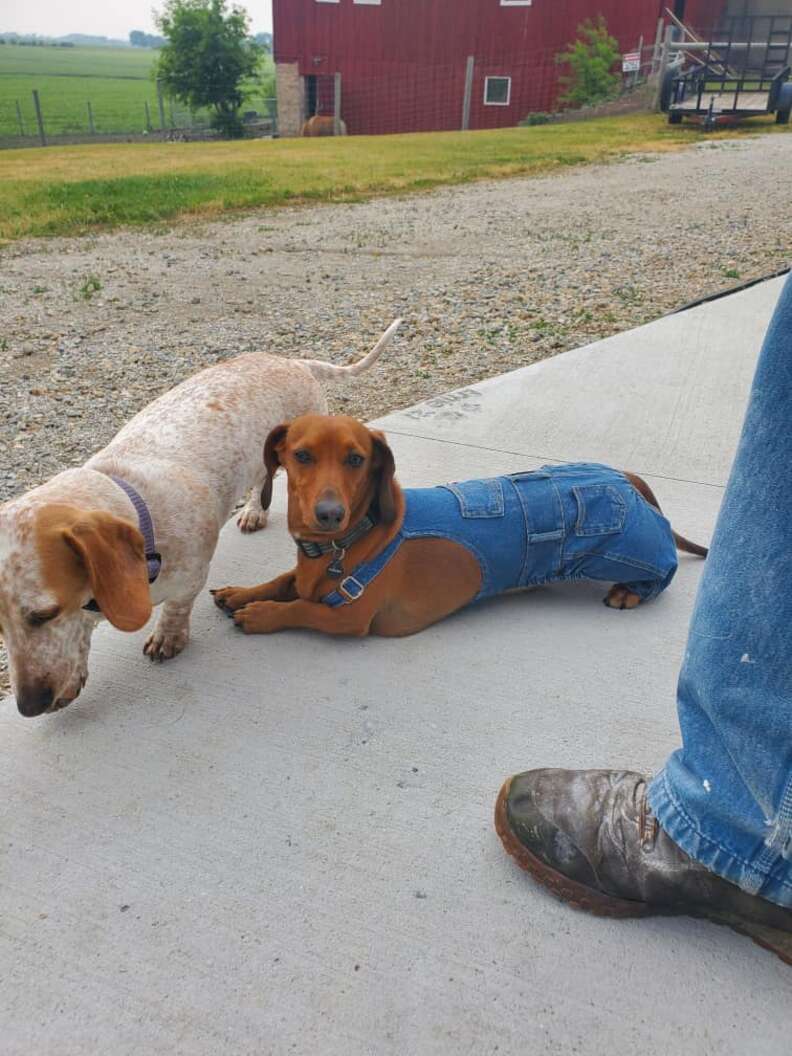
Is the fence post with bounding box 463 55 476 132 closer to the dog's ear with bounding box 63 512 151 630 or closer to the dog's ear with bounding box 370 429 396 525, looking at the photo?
the dog's ear with bounding box 370 429 396 525

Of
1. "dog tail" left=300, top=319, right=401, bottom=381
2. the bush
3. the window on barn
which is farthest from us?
the window on barn

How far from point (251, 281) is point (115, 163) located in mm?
11439

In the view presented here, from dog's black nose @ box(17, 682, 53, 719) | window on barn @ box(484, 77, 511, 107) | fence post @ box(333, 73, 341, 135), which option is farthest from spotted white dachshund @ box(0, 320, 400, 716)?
window on barn @ box(484, 77, 511, 107)

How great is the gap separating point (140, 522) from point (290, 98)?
31897 millimetres

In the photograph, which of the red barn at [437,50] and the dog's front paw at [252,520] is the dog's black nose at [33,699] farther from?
the red barn at [437,50]

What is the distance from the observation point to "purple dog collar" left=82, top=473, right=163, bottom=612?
236 cm

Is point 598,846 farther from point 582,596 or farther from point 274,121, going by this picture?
point 274,121

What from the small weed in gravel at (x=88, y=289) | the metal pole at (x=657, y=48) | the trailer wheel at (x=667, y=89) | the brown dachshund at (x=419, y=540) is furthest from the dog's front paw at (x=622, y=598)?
the metal pole at (x=657, y=48)

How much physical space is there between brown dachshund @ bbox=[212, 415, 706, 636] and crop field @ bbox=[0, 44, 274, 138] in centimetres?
2952

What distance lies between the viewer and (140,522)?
2.42 metres

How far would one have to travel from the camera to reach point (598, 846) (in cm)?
171

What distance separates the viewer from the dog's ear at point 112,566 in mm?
2018

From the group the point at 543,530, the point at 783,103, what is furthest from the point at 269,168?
the point at 543,530

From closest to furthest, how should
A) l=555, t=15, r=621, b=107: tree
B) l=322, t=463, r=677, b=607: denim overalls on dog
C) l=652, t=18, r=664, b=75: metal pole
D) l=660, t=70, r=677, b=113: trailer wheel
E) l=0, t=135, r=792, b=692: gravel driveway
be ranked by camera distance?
l=322, t=463, r=677, b=607: denim overalls on dog → l=0, t=135, r=792, b=692: gravel driveway → l=660, t=70, r=677, b=113: trailer wheel → l=652, t=18, r=664, b=75: metal pole → l=555, t=15, r=621, b=107: tree
